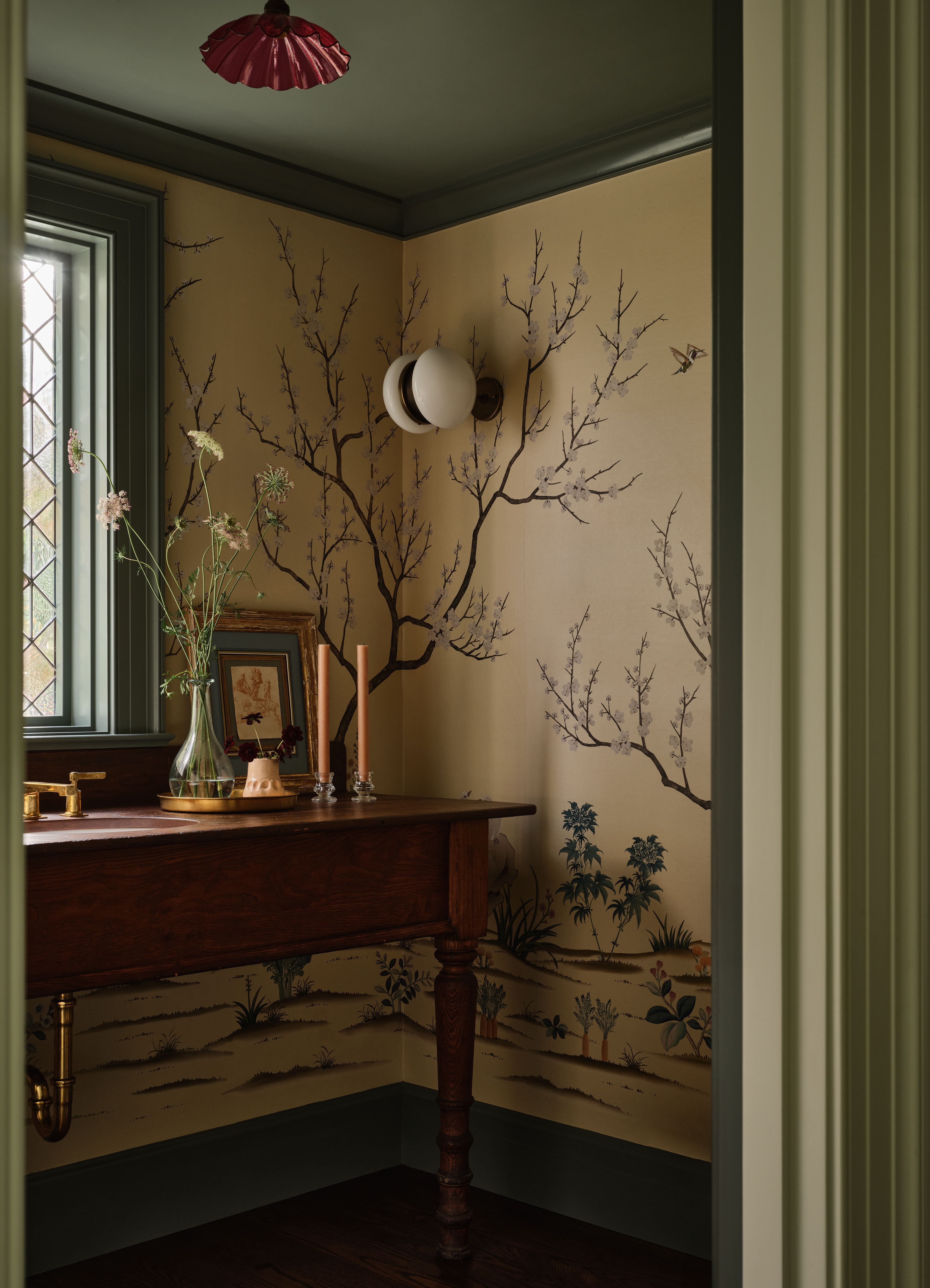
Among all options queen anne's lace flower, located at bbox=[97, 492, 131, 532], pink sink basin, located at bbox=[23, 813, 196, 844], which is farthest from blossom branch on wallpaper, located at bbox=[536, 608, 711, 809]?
queen anne's lace flower, located at bbox=[97, 492, 131, 532]

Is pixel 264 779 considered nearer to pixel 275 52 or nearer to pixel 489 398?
pixel 489 398

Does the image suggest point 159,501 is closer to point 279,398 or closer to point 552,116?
point 279,398

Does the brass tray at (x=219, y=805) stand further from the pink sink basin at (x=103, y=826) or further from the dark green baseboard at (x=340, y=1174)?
the dark green baseboard at (x=340, y=1174)

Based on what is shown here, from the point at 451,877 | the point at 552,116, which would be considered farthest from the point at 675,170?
the point at 451,877

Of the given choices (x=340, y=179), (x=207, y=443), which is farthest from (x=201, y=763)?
(x=340, y=179)

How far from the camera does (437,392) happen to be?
8.64 feet

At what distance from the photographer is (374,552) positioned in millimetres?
2982

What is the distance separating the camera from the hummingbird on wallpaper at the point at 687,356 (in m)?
2.39

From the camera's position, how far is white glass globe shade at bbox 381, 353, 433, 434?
2.73 metres

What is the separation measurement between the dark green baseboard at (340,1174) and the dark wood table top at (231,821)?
29.5 inches

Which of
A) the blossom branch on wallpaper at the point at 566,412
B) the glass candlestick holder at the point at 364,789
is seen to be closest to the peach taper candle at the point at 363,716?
the glass candlestick holder at the point at 364,789

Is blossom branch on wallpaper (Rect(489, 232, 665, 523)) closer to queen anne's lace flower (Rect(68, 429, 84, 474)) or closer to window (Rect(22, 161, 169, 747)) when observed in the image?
window (Rect(22, 161, 169, 747))

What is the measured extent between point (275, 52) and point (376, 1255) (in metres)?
2.25

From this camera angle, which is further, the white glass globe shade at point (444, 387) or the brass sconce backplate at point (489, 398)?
the brass sconce backplate at point (489, 398)
